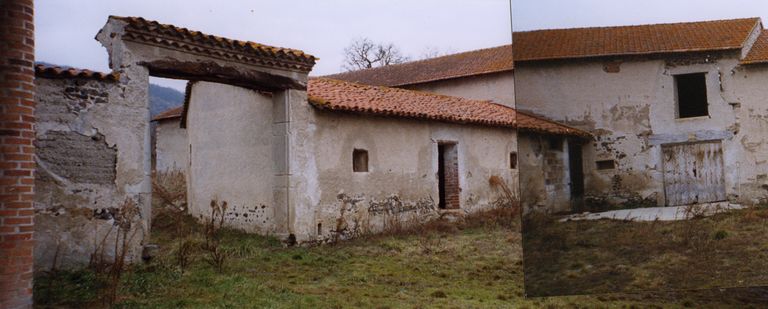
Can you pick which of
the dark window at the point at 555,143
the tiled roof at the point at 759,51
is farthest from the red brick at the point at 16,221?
the tiled roof at the point at 759,51

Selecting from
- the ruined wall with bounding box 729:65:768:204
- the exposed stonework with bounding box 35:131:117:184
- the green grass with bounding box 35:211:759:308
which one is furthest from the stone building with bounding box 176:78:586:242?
the ruined wall with bounding box 729:65:768:204

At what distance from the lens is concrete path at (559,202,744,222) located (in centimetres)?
338

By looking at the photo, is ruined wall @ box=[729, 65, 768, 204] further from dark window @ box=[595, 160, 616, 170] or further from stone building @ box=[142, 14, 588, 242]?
stone building @ box=[142, 14, 588, 242]

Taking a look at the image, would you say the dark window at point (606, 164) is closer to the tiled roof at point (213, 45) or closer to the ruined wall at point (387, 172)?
the tiled roof at point (213, 45)

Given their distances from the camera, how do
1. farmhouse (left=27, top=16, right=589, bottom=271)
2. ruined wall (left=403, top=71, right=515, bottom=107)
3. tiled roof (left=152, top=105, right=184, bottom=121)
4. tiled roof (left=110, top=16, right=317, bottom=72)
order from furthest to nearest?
tiled roof (left=152, top=105, right=184, bottom=121)
ruined wall (left=403, top=71, right=515, bottom=107)
tiled roof (left=110, top=16, right=317, bottom=72)
farmhouse (left=27, top=16, right=589, bottom=271)

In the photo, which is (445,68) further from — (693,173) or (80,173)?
(693,173)

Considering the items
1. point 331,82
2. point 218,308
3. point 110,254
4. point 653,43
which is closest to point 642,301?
point 653,43

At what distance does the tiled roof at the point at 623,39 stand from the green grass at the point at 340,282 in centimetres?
239

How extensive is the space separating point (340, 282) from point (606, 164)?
4091 mm

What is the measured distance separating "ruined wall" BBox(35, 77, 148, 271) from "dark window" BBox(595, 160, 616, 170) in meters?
6.13

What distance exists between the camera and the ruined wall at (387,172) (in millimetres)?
10266

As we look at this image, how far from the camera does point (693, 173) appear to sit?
337 cm

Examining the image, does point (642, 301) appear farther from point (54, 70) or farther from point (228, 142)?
point (228, 142)

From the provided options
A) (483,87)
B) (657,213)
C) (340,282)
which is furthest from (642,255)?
(483,87)
